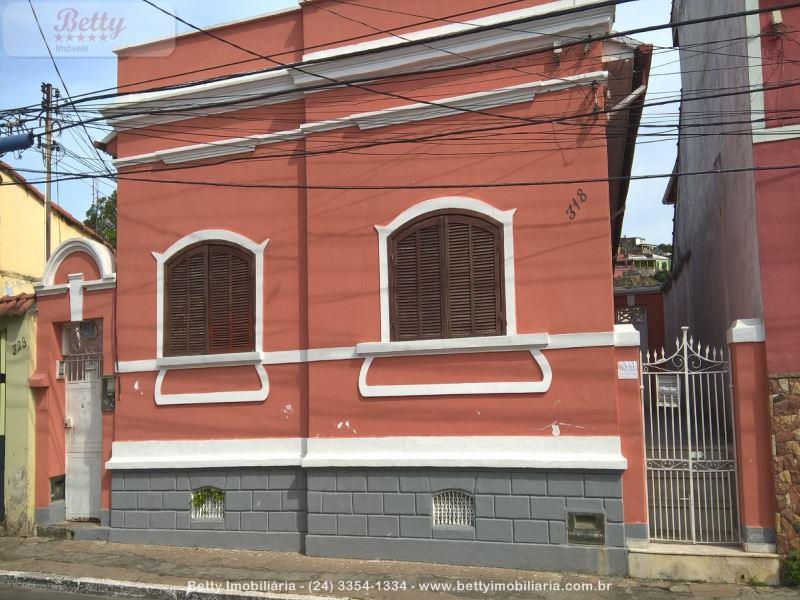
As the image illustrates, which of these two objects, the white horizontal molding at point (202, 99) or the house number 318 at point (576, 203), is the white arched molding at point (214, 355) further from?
the house number 318 at point (576, 203)

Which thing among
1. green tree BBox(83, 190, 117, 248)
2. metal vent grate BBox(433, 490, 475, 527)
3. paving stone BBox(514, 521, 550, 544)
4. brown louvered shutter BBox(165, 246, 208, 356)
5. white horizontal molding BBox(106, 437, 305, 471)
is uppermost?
green tree BBox(83, 190, 117, 248)

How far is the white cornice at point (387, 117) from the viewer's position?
7.82 meters

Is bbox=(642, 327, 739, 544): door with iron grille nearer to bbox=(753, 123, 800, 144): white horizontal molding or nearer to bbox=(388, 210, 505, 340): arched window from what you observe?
bbox=(388, 210, 505, 340): arched window

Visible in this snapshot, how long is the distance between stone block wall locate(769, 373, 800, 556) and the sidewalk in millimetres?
528

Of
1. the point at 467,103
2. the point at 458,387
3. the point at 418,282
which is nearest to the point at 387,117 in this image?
the point at 467,103

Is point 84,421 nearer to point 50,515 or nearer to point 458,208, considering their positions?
point 50,515

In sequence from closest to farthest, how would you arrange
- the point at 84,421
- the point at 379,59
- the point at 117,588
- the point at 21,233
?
the point at 117,588
the point at 379,59
the point at 84,421
the point at 21,233

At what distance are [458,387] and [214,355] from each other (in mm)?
3244

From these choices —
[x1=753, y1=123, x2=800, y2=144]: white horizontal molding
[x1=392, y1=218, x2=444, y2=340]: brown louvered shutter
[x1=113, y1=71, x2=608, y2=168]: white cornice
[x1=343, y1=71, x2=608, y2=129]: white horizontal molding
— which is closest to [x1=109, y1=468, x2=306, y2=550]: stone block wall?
[x1=392, y1=218, x2=444, y2=340]: brown louvered shutter

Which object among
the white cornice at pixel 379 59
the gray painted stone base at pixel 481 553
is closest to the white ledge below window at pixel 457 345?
the gray painted stone base at pixel 481 553

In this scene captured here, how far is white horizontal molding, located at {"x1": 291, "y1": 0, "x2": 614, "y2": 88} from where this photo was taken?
25.4 feet

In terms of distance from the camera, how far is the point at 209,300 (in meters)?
9.25

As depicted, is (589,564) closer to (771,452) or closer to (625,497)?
(625,497)

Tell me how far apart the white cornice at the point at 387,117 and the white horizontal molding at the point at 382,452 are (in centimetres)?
374
